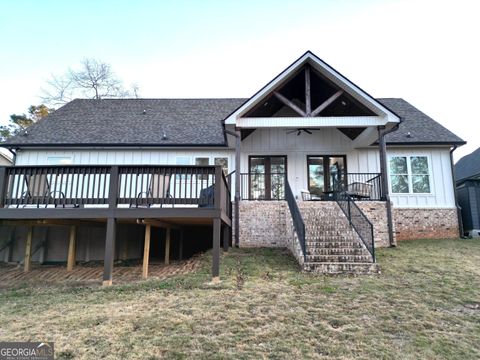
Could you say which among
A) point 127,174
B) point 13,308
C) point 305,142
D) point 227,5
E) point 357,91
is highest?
point 227,5

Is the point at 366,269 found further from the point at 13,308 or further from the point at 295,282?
the point at 13,308

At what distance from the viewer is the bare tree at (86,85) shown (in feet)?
73.8

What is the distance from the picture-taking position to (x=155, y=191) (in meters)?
7.08

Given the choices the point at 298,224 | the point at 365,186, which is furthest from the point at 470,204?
the point at 298,224

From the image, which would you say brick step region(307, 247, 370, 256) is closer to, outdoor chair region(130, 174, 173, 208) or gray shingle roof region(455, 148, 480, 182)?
outdoor chair region(130, 174, 173, 208)

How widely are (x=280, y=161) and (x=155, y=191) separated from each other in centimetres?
689

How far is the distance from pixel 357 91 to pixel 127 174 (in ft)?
25.7

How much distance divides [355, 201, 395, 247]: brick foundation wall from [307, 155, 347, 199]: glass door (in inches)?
88.4

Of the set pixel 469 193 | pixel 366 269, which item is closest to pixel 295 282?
pixel 366 269

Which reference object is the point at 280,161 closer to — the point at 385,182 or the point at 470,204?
the point at 385,182

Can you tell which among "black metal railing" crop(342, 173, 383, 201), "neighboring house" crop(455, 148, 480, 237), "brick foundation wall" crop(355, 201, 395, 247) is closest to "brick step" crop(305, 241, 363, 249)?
"brick foundation wall" crop(355, 201, 395, 247)

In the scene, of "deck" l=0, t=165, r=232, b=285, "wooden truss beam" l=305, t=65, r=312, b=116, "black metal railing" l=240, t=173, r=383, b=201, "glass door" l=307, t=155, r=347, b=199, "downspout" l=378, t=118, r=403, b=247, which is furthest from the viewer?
"glass door" l=307, t=155, r=347, b=199

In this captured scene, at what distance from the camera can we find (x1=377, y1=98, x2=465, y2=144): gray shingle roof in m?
12.4

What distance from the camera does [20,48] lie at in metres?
18.1
